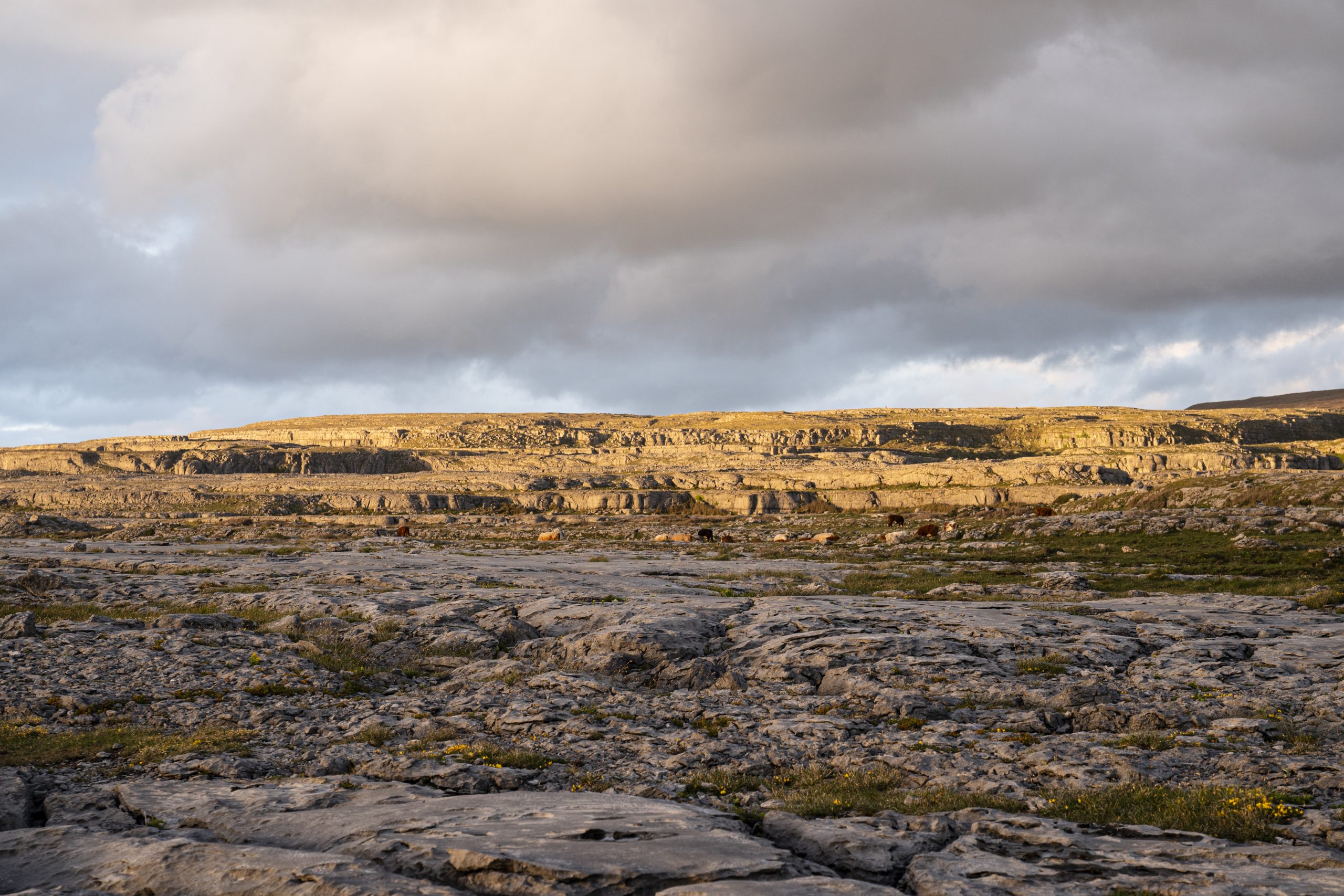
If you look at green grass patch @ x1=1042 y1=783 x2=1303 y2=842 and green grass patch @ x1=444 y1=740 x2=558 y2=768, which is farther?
green grass patch @ x1=444 y1=740 x2=558 y2=768

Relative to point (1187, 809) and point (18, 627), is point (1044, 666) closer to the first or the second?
point (1187, 809)

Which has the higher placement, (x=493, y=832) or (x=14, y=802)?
(x=493, y=832)

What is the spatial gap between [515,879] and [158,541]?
58.8 metres

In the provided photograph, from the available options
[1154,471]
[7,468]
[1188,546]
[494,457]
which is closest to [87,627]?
[1188,546]

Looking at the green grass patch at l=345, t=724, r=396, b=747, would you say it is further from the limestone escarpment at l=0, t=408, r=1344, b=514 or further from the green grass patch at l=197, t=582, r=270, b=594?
the limestone escarpment at l=0, t=408, r=1344, b=514

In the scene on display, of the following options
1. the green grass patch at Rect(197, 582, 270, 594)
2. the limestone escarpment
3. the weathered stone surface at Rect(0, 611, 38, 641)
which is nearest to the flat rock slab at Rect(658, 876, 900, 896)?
the weathered stone surface at Rect(0, 611, 38, 641)

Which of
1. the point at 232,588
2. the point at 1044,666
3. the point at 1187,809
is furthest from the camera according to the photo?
the point at 232,588

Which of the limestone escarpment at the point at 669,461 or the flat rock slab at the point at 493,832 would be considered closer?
the flat rock slab at the point at 493,832

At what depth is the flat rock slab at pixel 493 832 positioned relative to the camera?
22.9 feet

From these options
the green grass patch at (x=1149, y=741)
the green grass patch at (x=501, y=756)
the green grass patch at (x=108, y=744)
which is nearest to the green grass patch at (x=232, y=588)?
the green grass patch at (x=108, y=744)

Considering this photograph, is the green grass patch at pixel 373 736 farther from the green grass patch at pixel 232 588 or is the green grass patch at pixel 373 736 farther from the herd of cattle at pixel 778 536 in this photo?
the herd of cattle at pixel 778 536

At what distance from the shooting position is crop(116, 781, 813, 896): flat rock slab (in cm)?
699

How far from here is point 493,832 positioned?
795 centimetres

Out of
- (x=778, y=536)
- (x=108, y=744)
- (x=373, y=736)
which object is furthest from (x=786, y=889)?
(x=778, y=536)
